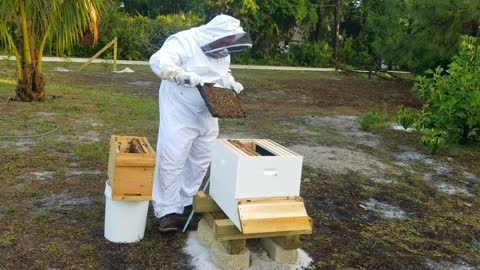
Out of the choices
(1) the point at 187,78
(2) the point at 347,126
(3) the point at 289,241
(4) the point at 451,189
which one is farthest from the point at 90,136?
(2) the point at 347,126

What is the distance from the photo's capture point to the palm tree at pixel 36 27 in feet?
27.3

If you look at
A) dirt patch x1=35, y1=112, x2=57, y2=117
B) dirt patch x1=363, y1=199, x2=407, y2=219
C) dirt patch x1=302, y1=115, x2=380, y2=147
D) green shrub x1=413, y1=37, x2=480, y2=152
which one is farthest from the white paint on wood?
dirt patch x1=35, y1=112, x2=57, y2=117

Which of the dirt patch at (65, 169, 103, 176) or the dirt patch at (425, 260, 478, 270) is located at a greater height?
Answer: the dirt patch at (65, 169, 103, 176)

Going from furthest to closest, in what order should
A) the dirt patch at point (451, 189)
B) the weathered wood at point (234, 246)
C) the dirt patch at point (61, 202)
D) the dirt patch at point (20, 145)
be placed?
Result: 1. the dirt patch at point (20, 145)
2. the dirt patch at point (451, 189)
3. the dirt patch at point (61, 202)
4. the weathered wood at point (234, 246)

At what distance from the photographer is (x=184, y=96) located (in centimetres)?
368

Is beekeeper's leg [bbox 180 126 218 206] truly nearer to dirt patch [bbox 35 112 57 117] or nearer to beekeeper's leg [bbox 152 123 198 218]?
beekeeper's leg [bbox 152 123 198 218]

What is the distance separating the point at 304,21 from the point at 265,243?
92.3 feet

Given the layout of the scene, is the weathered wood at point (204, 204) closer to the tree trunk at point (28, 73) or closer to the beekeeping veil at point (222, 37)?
the beekeeping veil at point (222, 37)

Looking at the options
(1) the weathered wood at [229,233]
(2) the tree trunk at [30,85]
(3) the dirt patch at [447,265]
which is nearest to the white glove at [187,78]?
(1) the weathered wood at [229,233]

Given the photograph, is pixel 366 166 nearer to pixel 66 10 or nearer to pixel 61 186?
pixel 61 186

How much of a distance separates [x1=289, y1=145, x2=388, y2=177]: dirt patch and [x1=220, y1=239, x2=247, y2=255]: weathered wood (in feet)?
9.96

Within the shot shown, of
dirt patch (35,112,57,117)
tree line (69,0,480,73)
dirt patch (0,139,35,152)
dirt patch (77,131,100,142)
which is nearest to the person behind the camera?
dirt patch (0,139,35,152)

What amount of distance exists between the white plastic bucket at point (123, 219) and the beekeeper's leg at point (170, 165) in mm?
219

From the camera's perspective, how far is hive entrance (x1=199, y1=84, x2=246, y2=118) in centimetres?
343
